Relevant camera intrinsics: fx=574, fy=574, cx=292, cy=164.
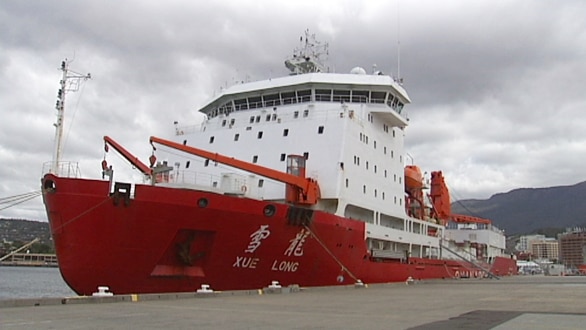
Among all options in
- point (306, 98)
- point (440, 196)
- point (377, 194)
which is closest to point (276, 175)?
point (306, 98)

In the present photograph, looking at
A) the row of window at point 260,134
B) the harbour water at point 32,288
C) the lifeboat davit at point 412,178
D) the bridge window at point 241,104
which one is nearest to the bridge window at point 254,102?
the bridge window at point 241,104

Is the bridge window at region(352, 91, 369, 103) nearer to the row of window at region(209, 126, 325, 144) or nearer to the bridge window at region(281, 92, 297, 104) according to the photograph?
the bridge window at region(281, 92, 297, 104)

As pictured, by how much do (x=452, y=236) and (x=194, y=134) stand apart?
23.9 metres

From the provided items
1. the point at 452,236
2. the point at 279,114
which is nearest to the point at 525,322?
the point at 279,114

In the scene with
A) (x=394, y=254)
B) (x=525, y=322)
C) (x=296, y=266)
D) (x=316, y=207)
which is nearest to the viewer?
(x=525, y=322)

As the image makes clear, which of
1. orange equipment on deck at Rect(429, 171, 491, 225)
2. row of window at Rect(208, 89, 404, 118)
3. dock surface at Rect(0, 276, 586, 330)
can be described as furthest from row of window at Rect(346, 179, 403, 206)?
orange equipment on deck at Rect(429, 171, 491, 225)

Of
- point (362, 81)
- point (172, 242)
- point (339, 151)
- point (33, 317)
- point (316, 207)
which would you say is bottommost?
point (33, 317)

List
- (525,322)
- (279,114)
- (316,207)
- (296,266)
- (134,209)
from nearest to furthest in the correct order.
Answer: (525,322), (134,209), (296,266), (316,207), (279,114)

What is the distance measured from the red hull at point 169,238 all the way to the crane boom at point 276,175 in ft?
4.09

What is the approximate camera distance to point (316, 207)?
750 inches

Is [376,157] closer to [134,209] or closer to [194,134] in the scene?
[194,134]

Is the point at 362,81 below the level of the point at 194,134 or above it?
above

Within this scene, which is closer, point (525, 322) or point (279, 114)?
point (525, 322)

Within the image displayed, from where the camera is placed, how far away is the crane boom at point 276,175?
16.7 meters
